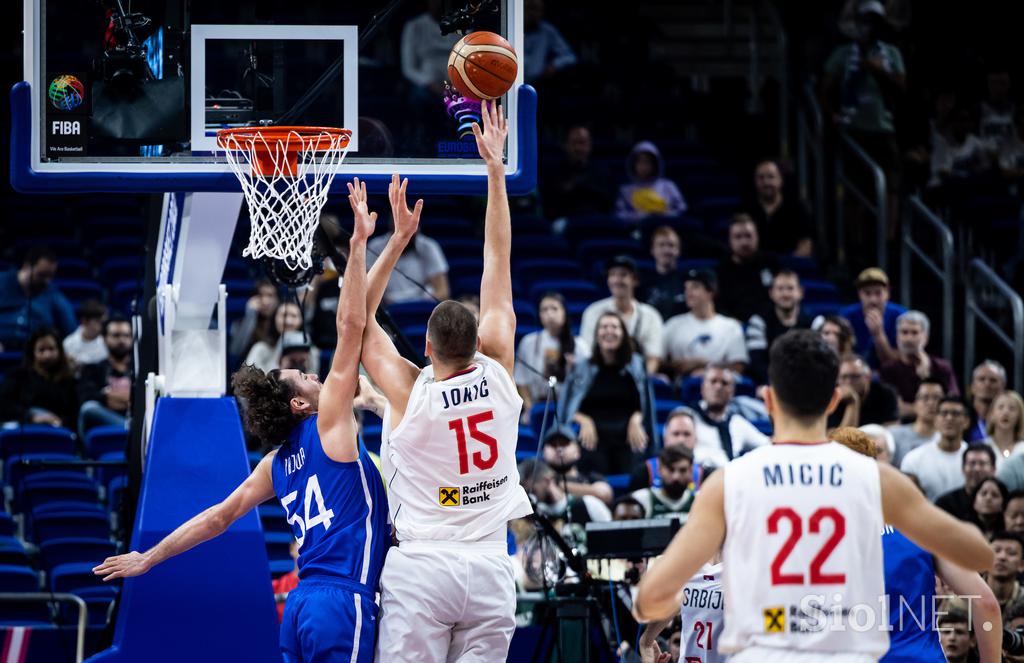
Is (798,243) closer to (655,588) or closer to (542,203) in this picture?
(542,203)

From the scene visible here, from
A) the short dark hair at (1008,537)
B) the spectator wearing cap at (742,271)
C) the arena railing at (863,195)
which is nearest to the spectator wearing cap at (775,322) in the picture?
the spectator wearing cap at (742,271)

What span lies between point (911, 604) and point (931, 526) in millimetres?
1366

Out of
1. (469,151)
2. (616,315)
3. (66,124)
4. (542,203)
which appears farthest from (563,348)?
(66,124)

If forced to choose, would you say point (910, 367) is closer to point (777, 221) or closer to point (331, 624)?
point (777, 221)

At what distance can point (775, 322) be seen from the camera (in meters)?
12.2

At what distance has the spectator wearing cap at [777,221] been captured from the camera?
1391 centimetres

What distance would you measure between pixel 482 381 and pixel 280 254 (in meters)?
1.64

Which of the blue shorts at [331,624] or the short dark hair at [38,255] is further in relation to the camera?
the short dark hair at [38,255]

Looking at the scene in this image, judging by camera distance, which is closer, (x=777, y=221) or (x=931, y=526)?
(x=931, y=526)

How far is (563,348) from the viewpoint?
11422 mm

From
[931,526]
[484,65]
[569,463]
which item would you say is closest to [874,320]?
[569,463]

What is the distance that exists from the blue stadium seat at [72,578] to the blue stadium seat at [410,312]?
3457mm

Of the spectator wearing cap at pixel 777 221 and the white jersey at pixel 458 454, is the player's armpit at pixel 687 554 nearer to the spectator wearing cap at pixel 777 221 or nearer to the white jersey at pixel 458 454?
the white jersey at pixel 458 454

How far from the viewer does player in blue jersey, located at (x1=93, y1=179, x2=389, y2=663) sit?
5.87 meters
